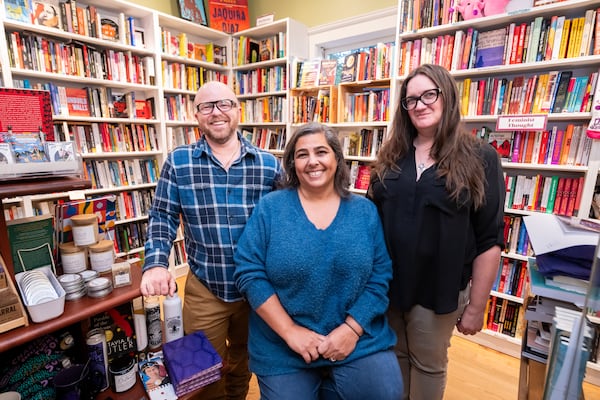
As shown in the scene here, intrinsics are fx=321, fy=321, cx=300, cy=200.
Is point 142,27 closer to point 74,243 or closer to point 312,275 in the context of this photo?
point 74,243

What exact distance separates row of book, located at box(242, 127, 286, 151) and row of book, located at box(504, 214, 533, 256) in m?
2.22

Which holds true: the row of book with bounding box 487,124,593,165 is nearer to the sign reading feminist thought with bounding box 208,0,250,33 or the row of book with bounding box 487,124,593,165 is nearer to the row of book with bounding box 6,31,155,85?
the sign reading feminist thought with bounding box 208,0,250,33

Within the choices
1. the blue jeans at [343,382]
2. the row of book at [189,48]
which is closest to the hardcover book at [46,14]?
the row of book at [189,48]

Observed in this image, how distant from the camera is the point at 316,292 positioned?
3.59ft

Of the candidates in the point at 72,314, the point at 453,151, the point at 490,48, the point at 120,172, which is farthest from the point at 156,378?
the point at 490,48

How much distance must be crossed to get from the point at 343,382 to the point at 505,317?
1860 millimetres

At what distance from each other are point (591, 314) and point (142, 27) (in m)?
3.68

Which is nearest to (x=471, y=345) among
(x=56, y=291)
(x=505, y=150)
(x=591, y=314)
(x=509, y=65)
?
(x=505, y=150)

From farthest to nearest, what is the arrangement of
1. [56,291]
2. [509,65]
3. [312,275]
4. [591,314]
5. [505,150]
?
[505,150] → [509,65] → [312,275] → [56,291] → [591,314]

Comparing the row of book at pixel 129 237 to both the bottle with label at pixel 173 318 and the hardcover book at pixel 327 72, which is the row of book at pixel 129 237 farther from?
the hardcover book at pixel 327 72

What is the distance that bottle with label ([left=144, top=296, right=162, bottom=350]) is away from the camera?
1279mm

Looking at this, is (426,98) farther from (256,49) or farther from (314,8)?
(256,49)

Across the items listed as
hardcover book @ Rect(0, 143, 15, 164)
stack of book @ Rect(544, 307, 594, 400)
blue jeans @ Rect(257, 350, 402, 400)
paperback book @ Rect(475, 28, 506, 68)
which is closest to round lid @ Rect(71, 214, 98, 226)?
hardcover book @ Rect(0, 143, 15, 164)

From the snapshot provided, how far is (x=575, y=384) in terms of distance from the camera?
1.95 ft
